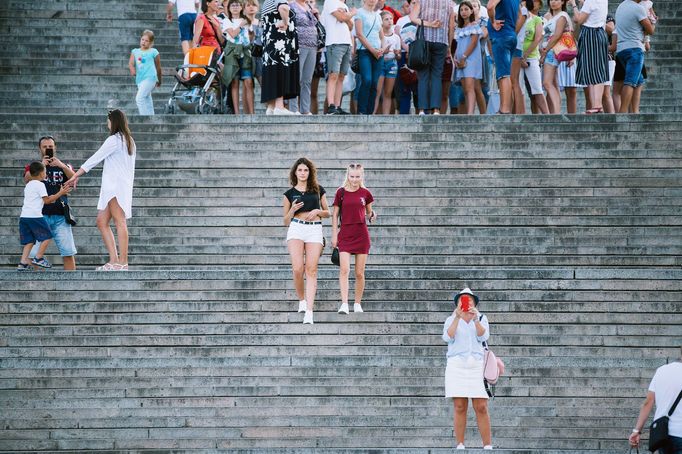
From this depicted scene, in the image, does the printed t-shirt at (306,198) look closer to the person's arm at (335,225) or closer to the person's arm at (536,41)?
the person's arm at (335,225)

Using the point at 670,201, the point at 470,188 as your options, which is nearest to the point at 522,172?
the point at 470,188

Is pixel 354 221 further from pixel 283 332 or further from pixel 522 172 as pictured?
pixel 522 172

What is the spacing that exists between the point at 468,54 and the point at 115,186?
5.80 m

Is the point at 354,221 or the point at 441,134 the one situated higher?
the point at 441,134

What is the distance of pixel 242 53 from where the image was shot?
62.4ft

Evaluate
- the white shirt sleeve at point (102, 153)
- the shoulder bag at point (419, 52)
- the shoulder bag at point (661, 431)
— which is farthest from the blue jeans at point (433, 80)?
the shoulder bag at point (661, 431)

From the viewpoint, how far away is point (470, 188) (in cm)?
1675

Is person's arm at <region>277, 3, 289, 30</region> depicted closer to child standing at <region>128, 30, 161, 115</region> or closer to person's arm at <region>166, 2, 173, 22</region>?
child standing at <region>128, 30, 161, 115</region>

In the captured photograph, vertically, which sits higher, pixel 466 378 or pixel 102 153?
pixel 102 153

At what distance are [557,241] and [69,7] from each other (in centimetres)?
1045

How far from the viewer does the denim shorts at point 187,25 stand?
813 inches

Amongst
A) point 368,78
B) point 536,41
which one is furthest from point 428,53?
point 536,41

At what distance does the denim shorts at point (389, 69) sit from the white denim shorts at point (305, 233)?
18.1 ft

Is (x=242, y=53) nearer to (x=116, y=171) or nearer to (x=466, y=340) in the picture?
(x=116, y=171)
